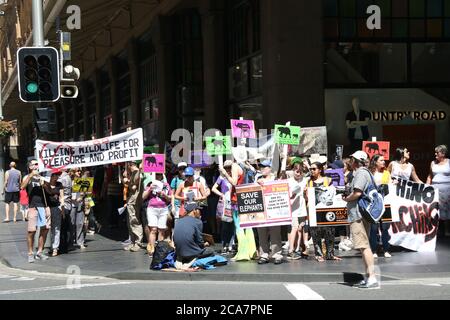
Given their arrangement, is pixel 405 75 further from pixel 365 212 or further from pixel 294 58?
pixel 365 212

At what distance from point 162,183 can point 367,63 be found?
6.45 m

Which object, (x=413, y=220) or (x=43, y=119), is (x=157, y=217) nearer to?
(x=43, y=119)

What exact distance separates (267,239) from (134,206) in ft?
10.8

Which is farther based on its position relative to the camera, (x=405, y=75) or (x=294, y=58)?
(x=405, y=75)

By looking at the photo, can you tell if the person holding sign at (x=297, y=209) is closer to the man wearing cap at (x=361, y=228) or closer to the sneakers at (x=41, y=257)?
the man wearing cap at (x=361, y=228)

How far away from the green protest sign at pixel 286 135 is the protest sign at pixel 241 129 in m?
1.09

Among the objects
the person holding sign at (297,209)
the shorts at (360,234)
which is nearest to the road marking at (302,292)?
the shorts at (360,234)

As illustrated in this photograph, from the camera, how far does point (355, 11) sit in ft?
52.1

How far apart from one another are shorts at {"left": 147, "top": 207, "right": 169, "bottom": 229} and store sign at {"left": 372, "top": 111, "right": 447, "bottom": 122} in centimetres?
632

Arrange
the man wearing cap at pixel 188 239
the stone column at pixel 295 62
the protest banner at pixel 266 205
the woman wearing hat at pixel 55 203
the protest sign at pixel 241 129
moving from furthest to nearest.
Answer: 1. the stone column at pixel 295 62
2. the protest sign at pixel 241 129
3. the woman wearing hat at pixel 55 203
4. the protest banner at pixel 266 205
5. the man wearing cap at pixel 188 239

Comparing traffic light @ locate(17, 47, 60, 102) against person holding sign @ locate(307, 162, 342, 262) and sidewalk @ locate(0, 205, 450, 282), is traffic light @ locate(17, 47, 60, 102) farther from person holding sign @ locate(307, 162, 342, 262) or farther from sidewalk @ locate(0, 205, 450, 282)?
person holding sign @ locate(307, 162, 342, 262)

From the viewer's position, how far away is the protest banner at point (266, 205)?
1117 cm

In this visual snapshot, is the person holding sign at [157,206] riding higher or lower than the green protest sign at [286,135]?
lower
